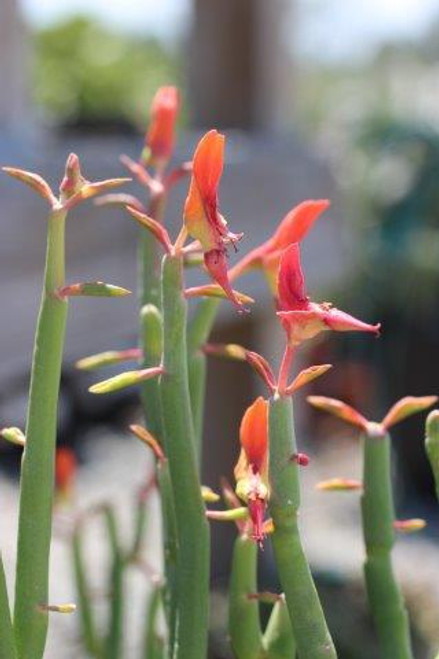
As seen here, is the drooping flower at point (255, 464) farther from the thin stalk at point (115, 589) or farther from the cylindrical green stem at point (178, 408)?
the thin stalk at point (115, 589)

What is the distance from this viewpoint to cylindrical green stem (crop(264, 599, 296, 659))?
1.49 feet

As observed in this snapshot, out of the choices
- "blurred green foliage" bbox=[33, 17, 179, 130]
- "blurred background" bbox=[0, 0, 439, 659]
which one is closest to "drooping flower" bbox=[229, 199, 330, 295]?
"blurred background" bbox=[0, 0, 439, 659]

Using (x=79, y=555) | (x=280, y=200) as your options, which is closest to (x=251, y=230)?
(x=280, y=200)

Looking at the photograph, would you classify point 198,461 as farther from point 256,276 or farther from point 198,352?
point 256,276

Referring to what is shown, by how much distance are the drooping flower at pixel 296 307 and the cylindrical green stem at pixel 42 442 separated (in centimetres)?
8

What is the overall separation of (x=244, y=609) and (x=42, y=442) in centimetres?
13

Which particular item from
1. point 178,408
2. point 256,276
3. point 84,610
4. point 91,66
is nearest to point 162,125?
point 178,408

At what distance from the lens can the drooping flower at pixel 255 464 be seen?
0.36 metres

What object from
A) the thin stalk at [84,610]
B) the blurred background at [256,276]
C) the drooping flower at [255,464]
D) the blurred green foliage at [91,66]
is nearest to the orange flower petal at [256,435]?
the drooping flower at [255,464]

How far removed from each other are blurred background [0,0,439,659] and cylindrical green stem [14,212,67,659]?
0.29 meters

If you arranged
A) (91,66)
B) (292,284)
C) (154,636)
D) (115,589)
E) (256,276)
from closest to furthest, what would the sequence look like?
(292,284), (154,636), (115,589), (256,276), (91,66)

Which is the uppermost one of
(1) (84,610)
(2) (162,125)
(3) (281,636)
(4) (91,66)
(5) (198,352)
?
(4) (91,66)

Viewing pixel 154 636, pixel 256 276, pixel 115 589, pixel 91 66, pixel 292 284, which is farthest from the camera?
pixel 91 66

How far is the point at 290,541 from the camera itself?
14.8 inches
